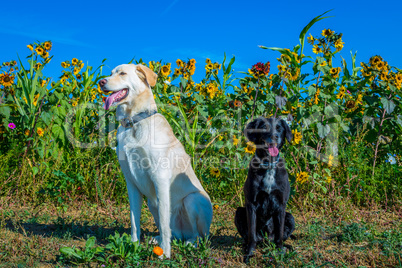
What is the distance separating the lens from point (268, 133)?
10.5ft

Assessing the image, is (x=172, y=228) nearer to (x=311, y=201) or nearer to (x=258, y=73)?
(x=311, y=201)

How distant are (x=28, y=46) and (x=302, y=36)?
14.3 ft

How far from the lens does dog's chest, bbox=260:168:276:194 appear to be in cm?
317

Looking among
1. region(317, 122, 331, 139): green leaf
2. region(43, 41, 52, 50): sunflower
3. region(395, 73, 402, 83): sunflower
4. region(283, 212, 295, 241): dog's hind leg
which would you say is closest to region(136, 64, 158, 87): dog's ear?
region(283, 212, 295, 241): dog's hind leg

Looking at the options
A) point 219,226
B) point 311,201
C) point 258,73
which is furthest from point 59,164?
→ point 311,201

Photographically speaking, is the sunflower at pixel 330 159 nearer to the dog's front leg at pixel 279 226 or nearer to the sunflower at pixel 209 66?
the dog's front leg at pixel 279 226

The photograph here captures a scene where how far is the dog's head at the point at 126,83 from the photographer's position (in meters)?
3.05

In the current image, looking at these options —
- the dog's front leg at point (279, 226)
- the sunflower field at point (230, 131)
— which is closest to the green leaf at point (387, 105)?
the sunflower field at point (230, 131)

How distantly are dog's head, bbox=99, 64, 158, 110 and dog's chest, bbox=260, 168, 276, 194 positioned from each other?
4.18 ft

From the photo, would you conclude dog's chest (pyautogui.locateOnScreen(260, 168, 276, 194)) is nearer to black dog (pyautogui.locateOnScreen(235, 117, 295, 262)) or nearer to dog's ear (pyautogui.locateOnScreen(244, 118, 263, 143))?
black dog (pyautogui.locateOnScreen(235, 117, 295, 262))

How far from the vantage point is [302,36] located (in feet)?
15.6

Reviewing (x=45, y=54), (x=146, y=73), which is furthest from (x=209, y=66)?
(x=146, y=73)

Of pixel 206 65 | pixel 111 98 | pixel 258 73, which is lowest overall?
pixel 111 98

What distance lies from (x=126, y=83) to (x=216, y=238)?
1.88 metres
